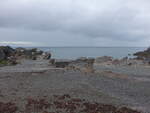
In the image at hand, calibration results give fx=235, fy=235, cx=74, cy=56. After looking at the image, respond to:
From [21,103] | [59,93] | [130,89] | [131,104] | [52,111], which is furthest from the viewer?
[130,89]

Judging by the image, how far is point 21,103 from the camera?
781 cm

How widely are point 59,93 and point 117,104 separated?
248 centimetres

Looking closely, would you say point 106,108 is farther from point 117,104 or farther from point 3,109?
point 3,109

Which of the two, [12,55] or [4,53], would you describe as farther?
[12,55]

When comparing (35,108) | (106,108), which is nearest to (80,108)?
(106,108)

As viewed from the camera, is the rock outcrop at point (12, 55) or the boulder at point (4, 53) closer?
the rock outcrop at point (12, 55)

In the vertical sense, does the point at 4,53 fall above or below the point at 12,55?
above

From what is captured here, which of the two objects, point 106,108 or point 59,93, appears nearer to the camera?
point 106,108

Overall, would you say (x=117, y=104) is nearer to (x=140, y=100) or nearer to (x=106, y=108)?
(x=106, y=108)

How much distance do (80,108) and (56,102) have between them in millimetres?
977

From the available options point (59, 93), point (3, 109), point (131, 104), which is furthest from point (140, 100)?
point (3, 109)

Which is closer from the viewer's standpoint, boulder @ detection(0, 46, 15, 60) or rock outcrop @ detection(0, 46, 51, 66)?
rock outcrop @ detection(0, 46, 51, 66)

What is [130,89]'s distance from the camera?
11.8 meters

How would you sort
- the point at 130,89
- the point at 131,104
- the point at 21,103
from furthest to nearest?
the point at 130,89 < the point at 131,104 < the point at 21,103
